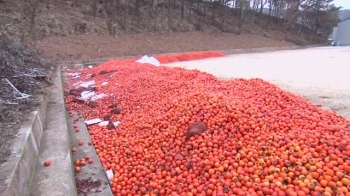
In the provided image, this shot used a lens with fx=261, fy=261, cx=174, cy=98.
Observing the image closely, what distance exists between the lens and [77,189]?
263 centimetres

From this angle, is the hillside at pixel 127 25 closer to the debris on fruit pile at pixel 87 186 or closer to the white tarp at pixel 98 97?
the white tarp at pixel 98 97

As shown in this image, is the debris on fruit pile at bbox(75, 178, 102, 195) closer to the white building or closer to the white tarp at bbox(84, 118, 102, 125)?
the white tarp at bbox(84, 118, 102, 125)

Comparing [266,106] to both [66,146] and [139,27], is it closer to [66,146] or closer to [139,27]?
[66,146]

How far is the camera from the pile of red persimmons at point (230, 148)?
2326 mm

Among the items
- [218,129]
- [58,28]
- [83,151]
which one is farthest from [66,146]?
[58,28]

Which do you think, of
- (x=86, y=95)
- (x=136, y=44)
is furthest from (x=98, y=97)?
(x=136, y=44)

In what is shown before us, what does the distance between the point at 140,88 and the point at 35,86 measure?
7.82 ft

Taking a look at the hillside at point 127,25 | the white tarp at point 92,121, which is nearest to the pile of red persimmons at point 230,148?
the white tarp at point 92,121

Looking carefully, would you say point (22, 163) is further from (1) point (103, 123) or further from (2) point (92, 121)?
(2) point (92, 121)

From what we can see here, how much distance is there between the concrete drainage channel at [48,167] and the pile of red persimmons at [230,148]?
8.7 inches

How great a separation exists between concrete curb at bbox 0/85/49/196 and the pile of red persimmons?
832 mm

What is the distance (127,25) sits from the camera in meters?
22.5

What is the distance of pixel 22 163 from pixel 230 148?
201cm

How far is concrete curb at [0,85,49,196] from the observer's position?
1.87 m
